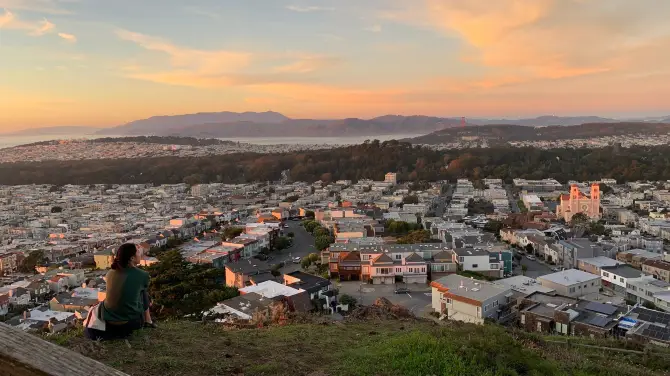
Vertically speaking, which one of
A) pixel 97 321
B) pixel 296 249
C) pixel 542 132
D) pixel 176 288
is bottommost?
pixel 296 249

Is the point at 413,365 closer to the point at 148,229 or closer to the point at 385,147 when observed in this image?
the point at 148,229

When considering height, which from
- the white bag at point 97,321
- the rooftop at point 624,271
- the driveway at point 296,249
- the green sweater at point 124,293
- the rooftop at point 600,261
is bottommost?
the driveway at point 296,249

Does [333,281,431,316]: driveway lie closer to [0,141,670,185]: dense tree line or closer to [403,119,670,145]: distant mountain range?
[0,141,670,185]: dense tree line

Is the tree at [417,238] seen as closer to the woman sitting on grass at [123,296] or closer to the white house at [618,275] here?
the white house at [618,275]

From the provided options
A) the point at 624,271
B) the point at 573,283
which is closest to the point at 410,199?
A: the point at 624,271

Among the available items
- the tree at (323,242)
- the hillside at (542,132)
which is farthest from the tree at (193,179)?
the hillside at (542,132)

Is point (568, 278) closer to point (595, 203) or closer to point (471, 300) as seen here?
point (471, 300)
